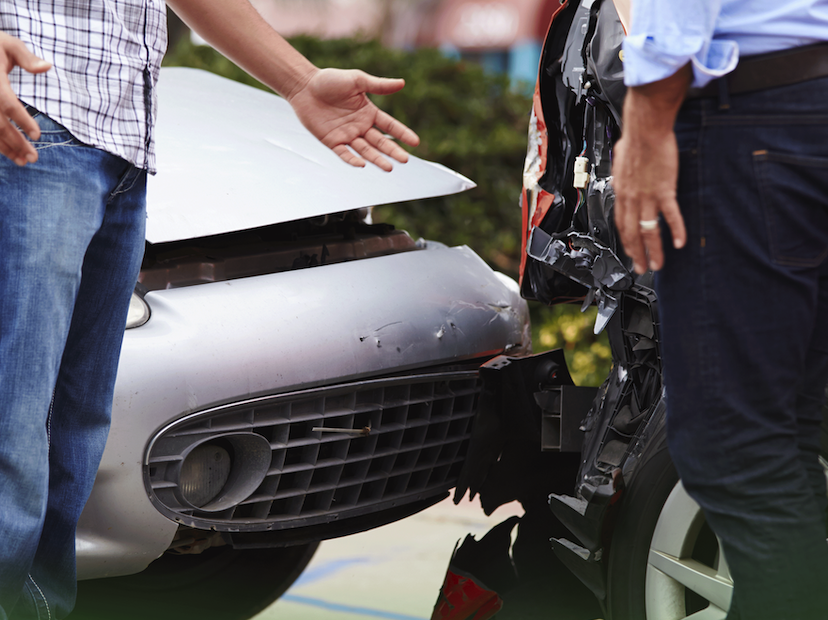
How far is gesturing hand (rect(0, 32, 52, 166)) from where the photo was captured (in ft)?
4.54

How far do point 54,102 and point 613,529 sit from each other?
4.48 ft

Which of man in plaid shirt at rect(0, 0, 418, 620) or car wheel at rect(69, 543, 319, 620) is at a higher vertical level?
man in plaid shirt at rect(0, 0, 418, 620)

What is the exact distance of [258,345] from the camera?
2.18m

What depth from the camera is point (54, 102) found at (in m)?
1.54

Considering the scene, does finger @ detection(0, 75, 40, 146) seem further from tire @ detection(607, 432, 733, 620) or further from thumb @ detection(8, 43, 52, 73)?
tire @ detection(607, 432, 733, 620)

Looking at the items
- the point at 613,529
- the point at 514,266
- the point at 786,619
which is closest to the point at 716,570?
the point at 613,529

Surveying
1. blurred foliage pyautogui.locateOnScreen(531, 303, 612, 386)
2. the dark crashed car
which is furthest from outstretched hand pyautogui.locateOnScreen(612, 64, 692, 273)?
blurred foliage pyautogui.locateOnScreen(531, 303, 612, 386)

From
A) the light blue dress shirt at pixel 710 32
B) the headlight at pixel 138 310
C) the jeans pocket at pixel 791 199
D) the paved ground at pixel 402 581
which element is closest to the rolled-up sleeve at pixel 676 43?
the light blue dress shirt at pixel 710 32

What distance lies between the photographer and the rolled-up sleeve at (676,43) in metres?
1.26

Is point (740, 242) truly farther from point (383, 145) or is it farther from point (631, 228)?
point (383, 145)

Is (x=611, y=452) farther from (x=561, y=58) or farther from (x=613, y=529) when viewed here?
(x=561, y=58)

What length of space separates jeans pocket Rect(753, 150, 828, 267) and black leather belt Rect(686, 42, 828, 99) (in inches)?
3.9

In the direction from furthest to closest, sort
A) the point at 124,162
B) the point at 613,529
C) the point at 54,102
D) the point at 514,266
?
1. the point at 514,266
2. the point at 613,529
3. the point at 124,162
4. the point at 54,102

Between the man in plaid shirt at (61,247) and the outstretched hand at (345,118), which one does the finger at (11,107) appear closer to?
the man in plaid shirt at (61,247)
